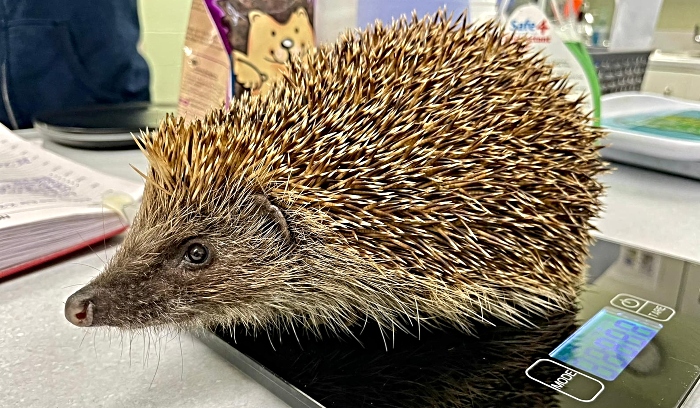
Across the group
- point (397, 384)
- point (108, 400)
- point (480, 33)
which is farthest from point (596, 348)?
point (108, 400)

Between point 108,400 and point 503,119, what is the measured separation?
55 cm

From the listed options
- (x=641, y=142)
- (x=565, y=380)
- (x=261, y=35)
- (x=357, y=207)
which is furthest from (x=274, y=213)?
(x=641, y=142)

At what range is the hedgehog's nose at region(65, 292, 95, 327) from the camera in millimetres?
578

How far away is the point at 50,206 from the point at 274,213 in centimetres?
53

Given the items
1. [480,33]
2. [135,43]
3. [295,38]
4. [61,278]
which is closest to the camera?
[480,33]

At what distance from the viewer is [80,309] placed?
578mm

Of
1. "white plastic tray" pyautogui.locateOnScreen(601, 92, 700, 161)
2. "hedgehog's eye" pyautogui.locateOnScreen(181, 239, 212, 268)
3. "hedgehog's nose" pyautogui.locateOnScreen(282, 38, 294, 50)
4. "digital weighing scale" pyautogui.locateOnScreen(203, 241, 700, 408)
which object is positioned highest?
"hedgehog's nose" pyautogui.locateOnScreen(282, 38, 294, 50)

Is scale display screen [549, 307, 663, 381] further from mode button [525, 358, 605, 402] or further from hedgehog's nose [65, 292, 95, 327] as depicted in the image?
hedgehog's nose [65, 292, 95, 327]

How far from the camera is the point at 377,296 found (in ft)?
2.15

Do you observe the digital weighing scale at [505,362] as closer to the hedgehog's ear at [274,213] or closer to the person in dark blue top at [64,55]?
the hedgehog's ear at [274,213]

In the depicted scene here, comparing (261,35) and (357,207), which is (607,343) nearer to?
(357,207)

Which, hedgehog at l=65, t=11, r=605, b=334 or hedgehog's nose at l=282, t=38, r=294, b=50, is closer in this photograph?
hedgehog at l=65, t=11, r=605, b=334

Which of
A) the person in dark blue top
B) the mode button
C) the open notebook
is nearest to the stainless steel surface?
the mode button

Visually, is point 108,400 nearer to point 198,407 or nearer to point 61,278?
point 198,407
